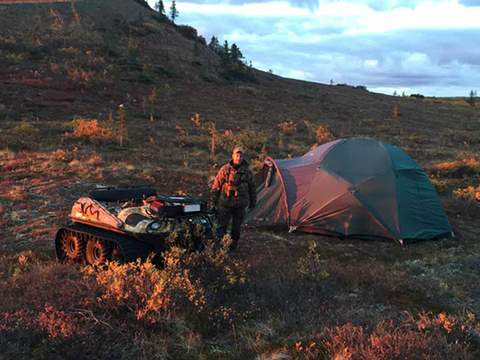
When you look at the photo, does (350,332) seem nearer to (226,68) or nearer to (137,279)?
(137,279)

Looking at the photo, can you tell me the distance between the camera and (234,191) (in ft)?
24.2

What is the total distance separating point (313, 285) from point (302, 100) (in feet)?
124

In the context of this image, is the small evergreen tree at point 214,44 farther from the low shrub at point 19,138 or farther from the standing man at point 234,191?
the standing man at point 234,191

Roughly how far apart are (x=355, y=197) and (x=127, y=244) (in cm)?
511

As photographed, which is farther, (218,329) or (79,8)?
(79,8)

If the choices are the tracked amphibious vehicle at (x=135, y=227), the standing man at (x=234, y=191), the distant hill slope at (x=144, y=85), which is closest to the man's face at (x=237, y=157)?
the standing man at (x=234, y=191)

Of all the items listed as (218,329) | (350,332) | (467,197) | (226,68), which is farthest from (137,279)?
(226,68)

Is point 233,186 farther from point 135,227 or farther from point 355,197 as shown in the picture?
point 355,197

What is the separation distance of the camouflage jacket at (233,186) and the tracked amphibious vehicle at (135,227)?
100cm

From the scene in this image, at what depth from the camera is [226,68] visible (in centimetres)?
4731

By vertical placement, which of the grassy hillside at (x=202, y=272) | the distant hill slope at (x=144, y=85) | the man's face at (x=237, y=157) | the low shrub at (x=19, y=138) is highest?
the distant hill slope at (x=144, y=85)

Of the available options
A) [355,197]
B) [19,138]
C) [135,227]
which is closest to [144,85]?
[19,138]

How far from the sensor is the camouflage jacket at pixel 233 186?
7359 millimetres

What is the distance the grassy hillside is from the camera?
370 cm
